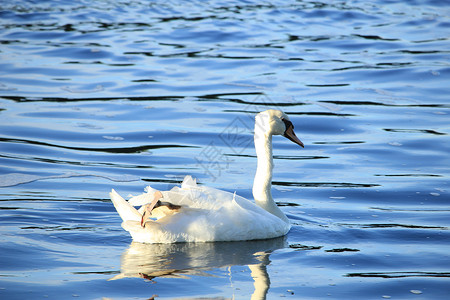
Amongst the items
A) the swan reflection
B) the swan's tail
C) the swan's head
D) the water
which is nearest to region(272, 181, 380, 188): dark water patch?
the water

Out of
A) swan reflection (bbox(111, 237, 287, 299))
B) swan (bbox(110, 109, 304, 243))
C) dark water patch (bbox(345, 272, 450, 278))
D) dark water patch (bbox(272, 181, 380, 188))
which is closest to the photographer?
swan reflection (bbox(111, 237, 287, 299))

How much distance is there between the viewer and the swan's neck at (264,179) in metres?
7.85

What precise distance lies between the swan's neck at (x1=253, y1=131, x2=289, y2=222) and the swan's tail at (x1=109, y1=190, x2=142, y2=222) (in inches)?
55.9

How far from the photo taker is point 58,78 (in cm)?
1611

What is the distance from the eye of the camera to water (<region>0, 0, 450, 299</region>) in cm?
651

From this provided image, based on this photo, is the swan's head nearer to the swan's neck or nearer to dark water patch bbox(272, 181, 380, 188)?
the swan's neck

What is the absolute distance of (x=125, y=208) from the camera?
7199 millimetres

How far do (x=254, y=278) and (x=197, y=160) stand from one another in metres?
4.60

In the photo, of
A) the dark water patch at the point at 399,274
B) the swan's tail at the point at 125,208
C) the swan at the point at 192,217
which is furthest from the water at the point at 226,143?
the swan's tail at the point at 125,208

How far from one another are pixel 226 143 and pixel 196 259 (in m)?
5.23

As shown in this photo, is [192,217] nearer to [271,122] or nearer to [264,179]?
[264,179]

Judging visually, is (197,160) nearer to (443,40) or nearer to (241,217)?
(241,217)

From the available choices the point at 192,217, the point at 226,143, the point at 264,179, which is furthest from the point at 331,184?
the point at 192,217

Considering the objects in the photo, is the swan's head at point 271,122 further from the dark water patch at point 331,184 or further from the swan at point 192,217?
the dark water patch at point 331,184
